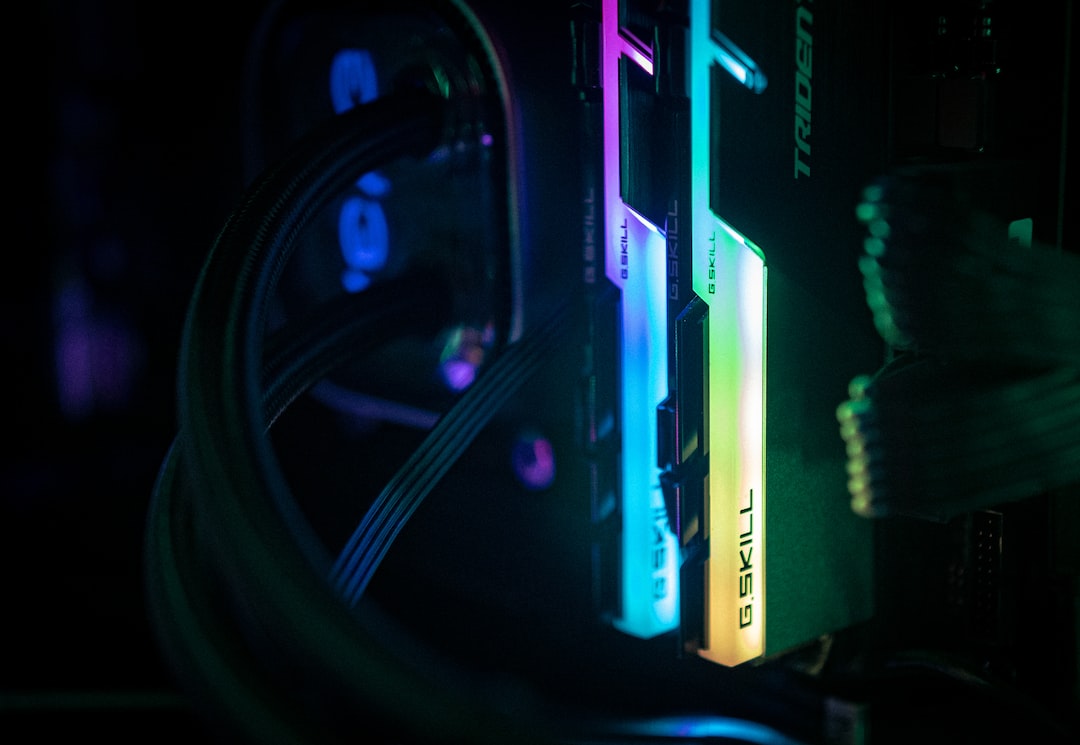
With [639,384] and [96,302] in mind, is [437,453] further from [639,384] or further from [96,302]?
[96,302]

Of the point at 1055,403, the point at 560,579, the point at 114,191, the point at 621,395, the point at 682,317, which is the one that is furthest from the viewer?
the point at 114,191

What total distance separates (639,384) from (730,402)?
4.3 inches

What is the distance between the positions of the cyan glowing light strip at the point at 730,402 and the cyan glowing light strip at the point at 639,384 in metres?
0.08

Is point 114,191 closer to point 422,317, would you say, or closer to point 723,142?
point 422,317

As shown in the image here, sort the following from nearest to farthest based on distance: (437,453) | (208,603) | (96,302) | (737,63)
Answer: (208,603) → (737,63) → (437,453) → (96,302)

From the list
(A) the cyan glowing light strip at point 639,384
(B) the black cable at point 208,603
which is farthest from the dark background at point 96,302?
(A) the cyan glowing light strip at point 639,384

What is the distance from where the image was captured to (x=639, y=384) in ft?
3.30

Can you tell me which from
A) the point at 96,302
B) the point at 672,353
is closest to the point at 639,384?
the point at 672,353

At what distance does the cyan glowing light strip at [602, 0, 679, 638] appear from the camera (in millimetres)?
983

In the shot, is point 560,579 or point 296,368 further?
point 560,579

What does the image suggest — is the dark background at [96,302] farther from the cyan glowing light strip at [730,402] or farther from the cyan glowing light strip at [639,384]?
the cyan glowing light strip at [730,402]

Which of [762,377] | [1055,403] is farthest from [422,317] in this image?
[1055,403]

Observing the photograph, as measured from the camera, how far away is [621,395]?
102 centimetres

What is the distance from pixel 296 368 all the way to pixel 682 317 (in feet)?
1.39
